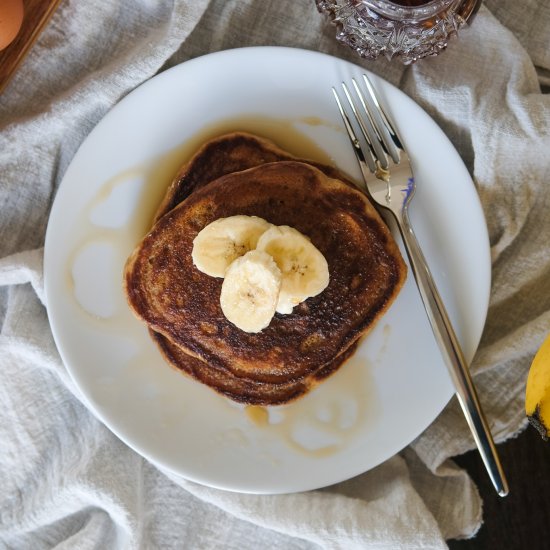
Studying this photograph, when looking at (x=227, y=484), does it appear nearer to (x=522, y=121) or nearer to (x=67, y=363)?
(x=67, y=363)

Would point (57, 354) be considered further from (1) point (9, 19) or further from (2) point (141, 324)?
(1) point (9, 19)

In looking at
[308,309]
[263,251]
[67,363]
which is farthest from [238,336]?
[67,363]

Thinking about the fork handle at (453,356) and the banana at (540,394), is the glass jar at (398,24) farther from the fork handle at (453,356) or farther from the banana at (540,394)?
the banana at (540,394)

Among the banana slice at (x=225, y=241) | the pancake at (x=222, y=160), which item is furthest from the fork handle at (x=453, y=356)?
the banana slice at (x=225, y=241)

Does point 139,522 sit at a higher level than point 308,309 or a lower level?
lower

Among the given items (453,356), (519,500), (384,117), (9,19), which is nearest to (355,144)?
(384,117)

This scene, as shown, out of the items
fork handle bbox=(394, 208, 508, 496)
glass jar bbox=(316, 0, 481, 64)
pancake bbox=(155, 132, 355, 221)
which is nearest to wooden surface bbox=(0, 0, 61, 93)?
pancake bbox=(155, 132, 355, 221)
